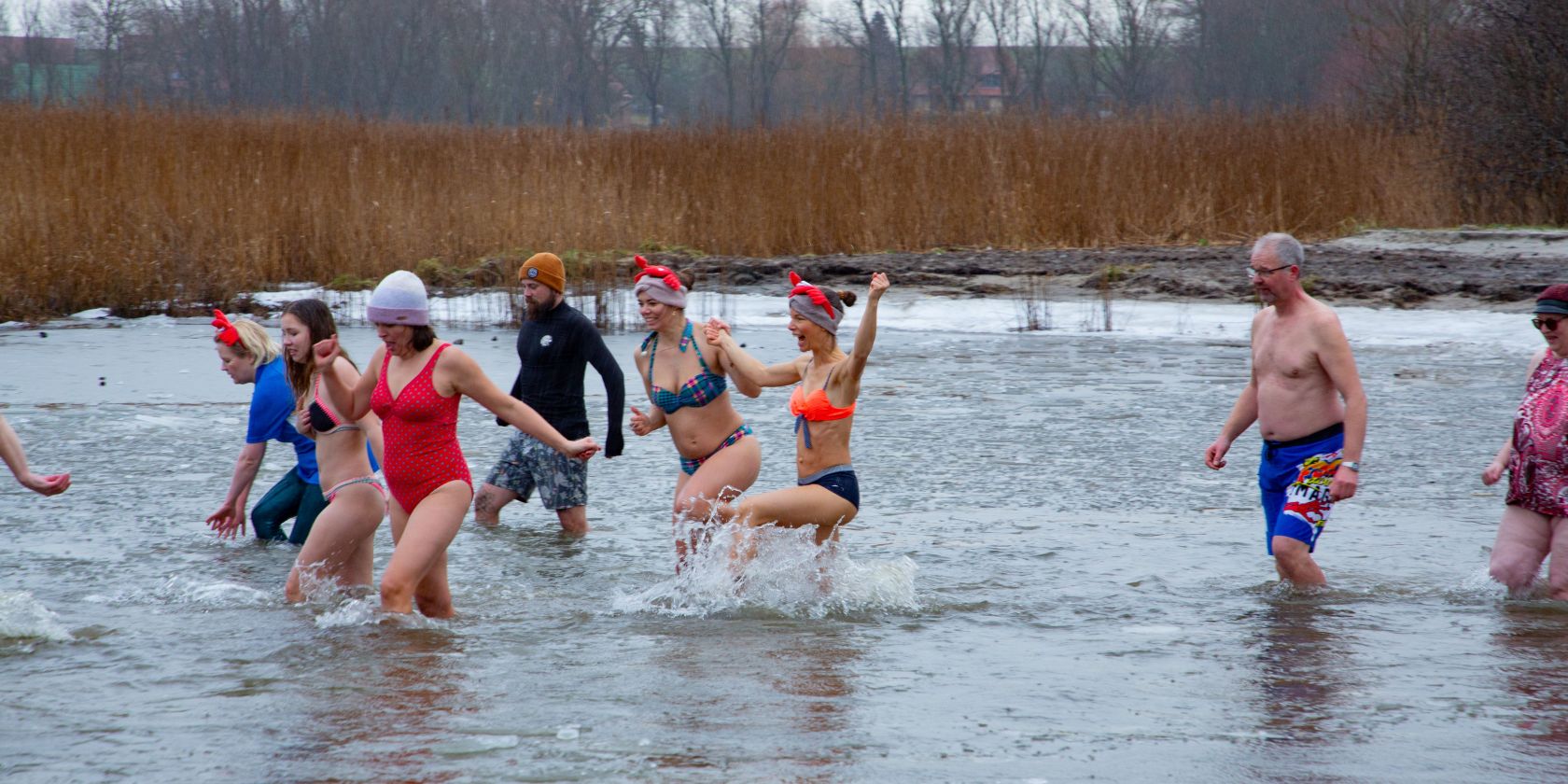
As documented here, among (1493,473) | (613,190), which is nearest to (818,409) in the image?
(1493,473)

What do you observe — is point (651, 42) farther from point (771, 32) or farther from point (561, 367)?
point (561, 367)

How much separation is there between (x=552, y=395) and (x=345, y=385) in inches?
78.2

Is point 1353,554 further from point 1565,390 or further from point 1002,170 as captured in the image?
point 1002,170

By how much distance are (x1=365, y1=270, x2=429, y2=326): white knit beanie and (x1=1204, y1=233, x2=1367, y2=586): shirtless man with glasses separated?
3.21 m

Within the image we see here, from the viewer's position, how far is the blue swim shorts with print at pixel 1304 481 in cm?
609

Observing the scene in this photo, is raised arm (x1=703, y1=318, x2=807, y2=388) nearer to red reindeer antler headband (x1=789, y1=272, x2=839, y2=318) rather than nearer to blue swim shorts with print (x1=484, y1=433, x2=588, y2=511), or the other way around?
red reindeer antler headband (x1=789, y1=272, x2=839, y2=318)

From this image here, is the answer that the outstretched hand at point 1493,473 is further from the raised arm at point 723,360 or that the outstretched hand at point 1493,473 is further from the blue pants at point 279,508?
the blue pants at point 279,508

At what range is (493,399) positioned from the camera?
18.3 feet

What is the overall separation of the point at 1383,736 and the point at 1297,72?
48.8 metres

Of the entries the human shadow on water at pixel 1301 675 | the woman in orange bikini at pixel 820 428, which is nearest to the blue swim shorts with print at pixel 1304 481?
the human shadow on water at pixel 1301 675

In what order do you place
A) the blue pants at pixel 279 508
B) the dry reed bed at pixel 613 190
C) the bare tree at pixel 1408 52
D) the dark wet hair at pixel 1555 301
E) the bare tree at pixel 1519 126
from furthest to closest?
1. the bare tree at pixel 1408 52
2. the bare tree at pixel 1519 126
3. the dry reed bed at pixel 613 190
4. the blue pants at pixel 279 508
5. the dark wet hair at pixel 1555 301

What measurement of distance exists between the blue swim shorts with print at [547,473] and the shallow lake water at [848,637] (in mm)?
208

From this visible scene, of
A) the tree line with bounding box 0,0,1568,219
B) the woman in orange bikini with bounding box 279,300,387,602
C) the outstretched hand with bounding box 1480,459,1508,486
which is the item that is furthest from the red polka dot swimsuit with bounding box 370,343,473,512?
the tree line with bounding box 0,0,1568,219

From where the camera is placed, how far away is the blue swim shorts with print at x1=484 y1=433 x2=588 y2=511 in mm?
7551
